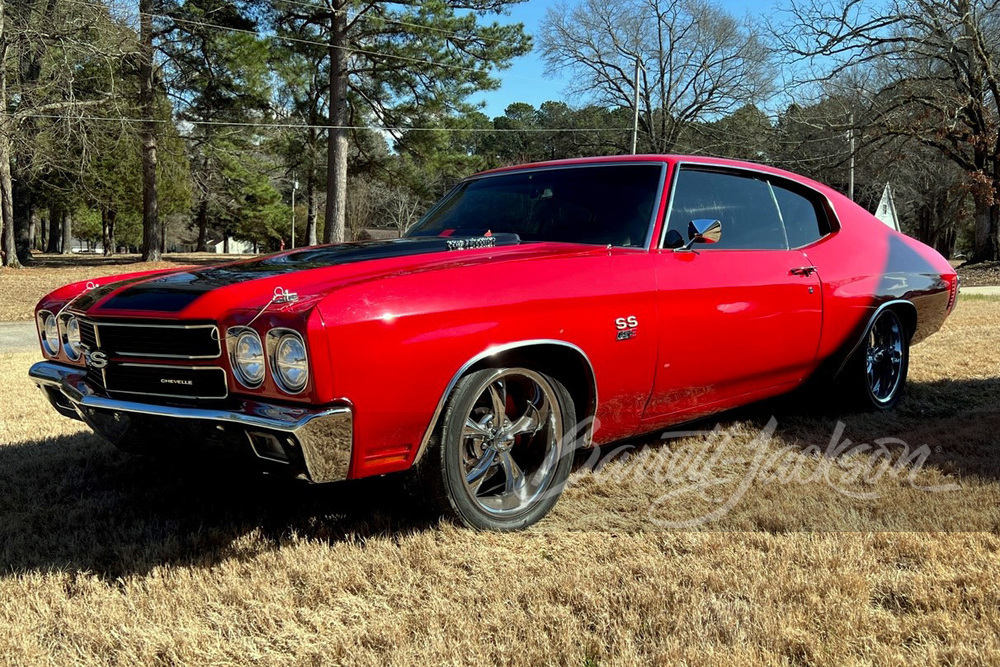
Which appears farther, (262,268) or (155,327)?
(262,268)

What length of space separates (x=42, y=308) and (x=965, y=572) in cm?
353

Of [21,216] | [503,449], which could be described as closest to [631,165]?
[503,449]

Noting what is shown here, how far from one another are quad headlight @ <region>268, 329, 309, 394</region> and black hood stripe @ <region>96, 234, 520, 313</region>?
407 mm

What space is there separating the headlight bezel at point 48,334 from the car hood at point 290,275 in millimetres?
205

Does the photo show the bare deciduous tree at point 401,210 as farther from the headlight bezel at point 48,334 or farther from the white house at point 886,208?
the headlight bezel at point 48,334

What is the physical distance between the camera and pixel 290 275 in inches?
109

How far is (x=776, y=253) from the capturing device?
3.97m

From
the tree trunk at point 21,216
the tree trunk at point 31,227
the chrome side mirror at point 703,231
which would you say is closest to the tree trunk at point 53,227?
the tree trunk at point 31,227

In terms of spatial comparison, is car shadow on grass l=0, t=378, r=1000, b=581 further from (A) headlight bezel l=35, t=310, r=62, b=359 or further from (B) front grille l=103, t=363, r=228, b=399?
(A) headlight bezel l=35, t=310, r=62, b=359

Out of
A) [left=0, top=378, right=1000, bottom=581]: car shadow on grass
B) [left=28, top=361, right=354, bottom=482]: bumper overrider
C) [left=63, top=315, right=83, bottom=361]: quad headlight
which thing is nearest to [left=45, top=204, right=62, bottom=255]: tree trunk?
[left=0, top=378, right=1000, bottom=581]: car shadow on grass

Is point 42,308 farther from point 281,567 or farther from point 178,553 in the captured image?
point 281,567

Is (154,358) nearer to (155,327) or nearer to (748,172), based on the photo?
(155,327)

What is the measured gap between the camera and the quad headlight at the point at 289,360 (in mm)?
2371

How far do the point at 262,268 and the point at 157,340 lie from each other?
1.77 ft
